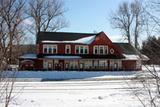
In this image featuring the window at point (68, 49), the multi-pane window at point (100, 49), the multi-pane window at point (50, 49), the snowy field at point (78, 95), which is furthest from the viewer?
the multi-pane window at point (100, 49)

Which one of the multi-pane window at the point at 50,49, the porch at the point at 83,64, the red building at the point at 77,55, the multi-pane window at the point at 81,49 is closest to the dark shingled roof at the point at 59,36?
the red building at the point at 77,55

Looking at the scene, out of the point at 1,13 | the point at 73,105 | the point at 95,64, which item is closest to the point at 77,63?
the point at 95,64

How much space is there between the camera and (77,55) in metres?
65.2

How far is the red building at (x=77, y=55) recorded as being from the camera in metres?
63.1

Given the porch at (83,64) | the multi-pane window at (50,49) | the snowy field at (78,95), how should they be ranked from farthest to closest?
the multi-pane window at (50,49)
the porch at (83,64)
the snowy field at (78,95)

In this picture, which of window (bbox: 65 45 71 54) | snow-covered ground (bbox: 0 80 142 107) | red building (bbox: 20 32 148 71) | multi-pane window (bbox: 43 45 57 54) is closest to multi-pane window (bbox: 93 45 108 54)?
red building (bbox: 20 32 148 71)

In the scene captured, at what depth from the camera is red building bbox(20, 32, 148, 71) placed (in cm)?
6312

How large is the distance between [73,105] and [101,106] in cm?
121

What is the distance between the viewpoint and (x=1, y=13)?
246 inches

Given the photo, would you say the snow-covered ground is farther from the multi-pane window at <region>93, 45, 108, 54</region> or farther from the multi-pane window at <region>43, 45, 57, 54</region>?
the multi-pane window at <region>93, 45, 108, 54</region>

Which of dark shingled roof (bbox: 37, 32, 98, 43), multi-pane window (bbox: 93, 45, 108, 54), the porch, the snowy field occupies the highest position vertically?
dark shingled roof (bbox: 37, 32, 98, 43)

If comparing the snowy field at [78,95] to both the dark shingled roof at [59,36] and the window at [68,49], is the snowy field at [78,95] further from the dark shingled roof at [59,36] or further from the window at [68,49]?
the dark shingled roof at [59,36]

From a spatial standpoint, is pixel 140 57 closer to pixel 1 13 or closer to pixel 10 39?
pixel 10 39

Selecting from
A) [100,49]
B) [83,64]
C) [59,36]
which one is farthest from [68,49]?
[100,49]
